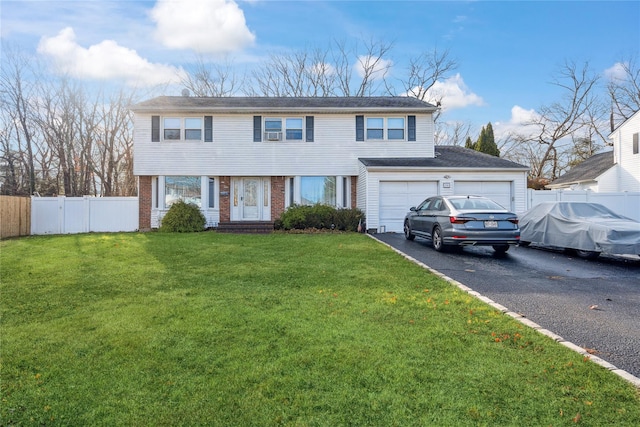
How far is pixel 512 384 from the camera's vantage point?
2914 mm

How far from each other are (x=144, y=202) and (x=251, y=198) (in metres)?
4.83

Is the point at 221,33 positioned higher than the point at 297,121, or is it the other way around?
the point at 221,33

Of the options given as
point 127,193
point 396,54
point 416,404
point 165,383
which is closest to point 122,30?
point 165,383

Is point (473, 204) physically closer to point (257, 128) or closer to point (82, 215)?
point (257, 128)

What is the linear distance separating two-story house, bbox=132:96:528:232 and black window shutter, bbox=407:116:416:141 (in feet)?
0.15

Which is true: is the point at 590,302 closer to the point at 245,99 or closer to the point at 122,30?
the point at 122,30

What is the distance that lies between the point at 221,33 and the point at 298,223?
32.9 feet

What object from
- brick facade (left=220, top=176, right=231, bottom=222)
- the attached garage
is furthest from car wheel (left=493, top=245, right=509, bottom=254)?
brick facade (left=220, top=176, right=231, bottom=222)

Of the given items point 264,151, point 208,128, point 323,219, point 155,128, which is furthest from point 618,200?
point 155,128

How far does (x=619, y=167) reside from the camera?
23.3m

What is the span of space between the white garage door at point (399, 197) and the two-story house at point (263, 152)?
5.32ft

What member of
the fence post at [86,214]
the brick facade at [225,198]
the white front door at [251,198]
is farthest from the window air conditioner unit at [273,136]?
the fence post at [86,214]

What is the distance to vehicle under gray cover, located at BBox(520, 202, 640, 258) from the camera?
8.57 meters

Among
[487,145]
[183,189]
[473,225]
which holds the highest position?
[487,145]
